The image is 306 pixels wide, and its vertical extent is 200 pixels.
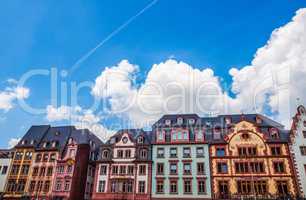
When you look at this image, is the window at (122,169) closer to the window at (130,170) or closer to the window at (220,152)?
the window at (130,170)

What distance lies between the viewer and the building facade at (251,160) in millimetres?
41062

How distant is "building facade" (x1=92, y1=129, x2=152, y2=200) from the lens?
45156mm

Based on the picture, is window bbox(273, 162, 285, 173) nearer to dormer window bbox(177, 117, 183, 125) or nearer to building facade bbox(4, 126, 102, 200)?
dormer window bbox(177, 117, 183, 125)

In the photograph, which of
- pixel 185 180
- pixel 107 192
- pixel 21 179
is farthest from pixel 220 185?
pixel 21 179

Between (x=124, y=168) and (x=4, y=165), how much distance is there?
29.3m

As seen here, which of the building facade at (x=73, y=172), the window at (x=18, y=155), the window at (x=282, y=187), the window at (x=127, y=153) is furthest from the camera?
the window at (x=18, y=155)

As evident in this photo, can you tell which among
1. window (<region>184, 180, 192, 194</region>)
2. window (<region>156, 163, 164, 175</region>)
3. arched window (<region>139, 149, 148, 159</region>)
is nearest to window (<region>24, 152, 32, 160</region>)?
arched window (<region>139, 149, 148, 159</region>)

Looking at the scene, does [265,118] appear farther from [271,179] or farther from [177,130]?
[177,130]

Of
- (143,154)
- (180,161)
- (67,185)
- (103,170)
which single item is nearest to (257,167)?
(180,161)

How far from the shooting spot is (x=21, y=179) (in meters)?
52.3

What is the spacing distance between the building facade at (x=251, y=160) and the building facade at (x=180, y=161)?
2075 millimetres

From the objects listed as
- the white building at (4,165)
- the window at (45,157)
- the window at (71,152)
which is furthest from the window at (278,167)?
the white building at (4,165)

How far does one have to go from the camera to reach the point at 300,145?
42781 millimetres

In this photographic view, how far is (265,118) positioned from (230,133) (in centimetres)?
987
